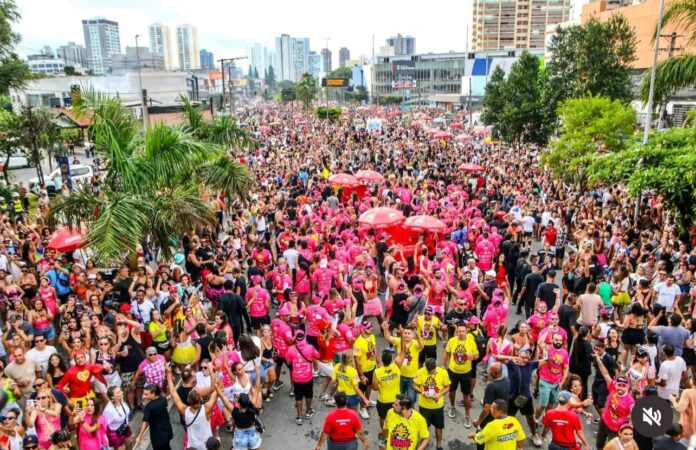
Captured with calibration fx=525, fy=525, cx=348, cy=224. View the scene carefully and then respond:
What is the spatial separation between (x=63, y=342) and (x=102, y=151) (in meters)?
3.83

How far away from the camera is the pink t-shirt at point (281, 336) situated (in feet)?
24.5

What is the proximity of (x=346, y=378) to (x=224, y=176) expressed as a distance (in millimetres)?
7786

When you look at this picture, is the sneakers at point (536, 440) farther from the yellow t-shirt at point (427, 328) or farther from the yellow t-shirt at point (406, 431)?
the yellow t-shirt at point (406, 431)

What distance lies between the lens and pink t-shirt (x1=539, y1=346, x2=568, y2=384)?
653cm

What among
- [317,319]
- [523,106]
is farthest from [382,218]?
[523,106]

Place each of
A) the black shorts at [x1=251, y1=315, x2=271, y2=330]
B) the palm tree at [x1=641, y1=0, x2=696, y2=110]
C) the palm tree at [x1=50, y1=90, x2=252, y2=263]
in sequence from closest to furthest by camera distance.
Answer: the palm tree at [x1=50, y1=90, x2=252, y2=263]
the black shorts at [x1=251, y1=315, x2=271, y2=330]
the palm tree at [x1=641, y1=0, x2=696, y2=110]

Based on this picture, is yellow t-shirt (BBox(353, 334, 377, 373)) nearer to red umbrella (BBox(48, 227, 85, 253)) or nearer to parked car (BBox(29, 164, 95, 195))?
red umbrella (BBox(48, 227, 85, 253))

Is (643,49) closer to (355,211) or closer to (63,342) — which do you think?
(355,211)

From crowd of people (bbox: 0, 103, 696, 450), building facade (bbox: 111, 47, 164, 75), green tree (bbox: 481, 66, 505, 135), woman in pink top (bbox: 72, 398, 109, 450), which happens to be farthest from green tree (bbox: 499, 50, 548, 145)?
building facade (bbox: 111, 47, 164, 75)

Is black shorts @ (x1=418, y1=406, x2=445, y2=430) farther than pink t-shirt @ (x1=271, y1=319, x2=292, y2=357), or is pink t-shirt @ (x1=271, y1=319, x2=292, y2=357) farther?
pink t-shirt @ (x1=271, y1=319, x2=292, y2=357)

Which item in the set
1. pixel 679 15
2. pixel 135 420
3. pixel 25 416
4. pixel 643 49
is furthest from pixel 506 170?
pixel 643 49

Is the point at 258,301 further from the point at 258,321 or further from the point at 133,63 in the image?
the point at 133,63

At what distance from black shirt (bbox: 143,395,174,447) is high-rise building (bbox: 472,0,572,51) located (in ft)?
419

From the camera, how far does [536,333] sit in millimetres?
7641
